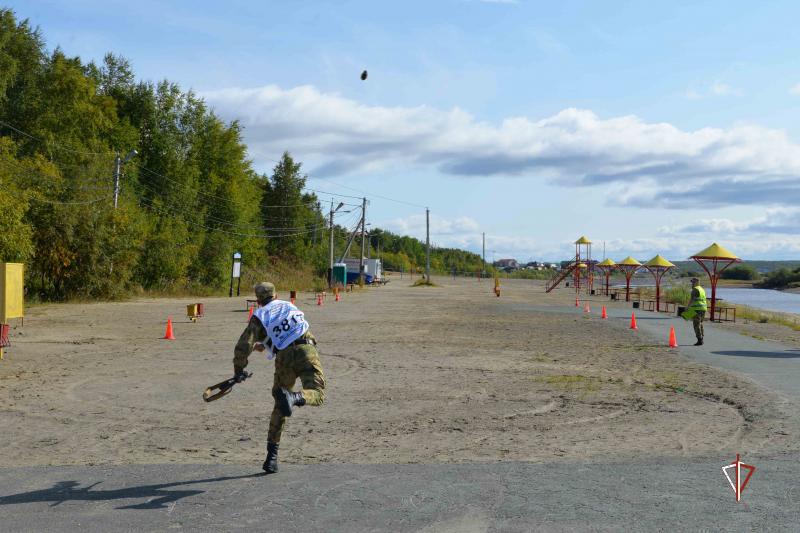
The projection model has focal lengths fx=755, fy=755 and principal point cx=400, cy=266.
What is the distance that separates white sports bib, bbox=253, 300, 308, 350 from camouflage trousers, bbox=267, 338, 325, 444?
0.37 ft

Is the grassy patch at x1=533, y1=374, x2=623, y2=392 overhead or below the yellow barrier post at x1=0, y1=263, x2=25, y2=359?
below

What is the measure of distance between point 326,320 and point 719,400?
18.8 metres

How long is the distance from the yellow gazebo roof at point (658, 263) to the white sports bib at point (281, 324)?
39.6 m

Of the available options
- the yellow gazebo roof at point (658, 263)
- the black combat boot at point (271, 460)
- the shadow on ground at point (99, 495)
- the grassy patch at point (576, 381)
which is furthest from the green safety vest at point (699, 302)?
the yellow gazebo roof at point (658, 263)

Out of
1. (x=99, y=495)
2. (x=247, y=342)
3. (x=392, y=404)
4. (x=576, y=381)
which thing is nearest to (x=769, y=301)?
(x=576, y=381)

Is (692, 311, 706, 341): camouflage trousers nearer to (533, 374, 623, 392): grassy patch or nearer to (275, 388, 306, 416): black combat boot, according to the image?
(533, 374, 623, 392): grassy patch

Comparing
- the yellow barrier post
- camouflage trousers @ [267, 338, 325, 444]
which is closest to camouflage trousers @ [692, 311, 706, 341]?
camouflage trousers @ [267, 338, 325, 444]

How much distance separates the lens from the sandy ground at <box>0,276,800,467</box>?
8484mm

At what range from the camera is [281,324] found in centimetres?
739

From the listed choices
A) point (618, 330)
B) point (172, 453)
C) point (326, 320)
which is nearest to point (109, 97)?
point (326, 320)

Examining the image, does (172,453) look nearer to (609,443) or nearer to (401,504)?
(401,504)

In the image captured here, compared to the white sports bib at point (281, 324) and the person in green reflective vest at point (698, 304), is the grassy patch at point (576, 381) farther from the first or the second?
the person in green reflective vest at point (698, 304)

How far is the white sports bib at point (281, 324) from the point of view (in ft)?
24.1

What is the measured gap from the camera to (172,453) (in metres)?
8.17
